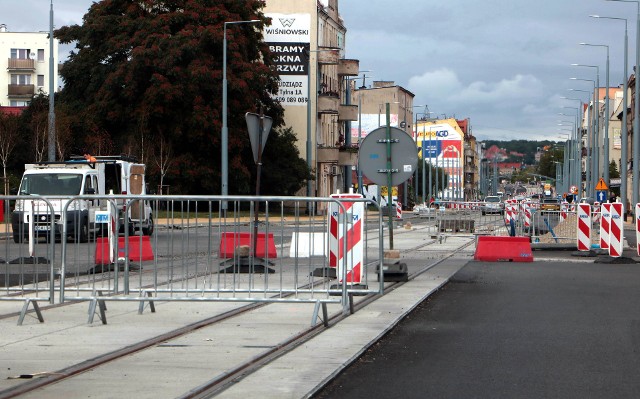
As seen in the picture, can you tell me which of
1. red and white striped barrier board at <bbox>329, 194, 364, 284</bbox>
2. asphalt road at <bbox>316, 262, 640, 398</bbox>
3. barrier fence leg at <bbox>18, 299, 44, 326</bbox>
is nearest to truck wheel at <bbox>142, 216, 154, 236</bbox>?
barrier fence leg at <bbox>18, 299, 44, 326</bbox>

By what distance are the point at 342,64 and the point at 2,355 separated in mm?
82171

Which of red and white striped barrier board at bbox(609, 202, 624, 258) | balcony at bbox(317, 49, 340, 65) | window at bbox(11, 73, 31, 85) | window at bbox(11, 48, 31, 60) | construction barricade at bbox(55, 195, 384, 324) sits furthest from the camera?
window at bbox(11, 48, 31, 60)

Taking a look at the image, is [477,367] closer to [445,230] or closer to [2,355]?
[2,355]

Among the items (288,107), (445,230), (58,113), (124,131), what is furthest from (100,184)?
(288,107)

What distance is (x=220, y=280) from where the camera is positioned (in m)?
13.1

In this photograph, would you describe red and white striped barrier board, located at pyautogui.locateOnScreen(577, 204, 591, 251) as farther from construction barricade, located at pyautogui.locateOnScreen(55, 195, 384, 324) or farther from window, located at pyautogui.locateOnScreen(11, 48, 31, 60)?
window, located at pyautogui.locateOnScreen(11, 48, 31, 60)

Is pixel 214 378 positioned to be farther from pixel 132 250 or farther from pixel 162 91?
pixel 162 91

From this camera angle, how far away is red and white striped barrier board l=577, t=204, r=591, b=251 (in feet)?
101

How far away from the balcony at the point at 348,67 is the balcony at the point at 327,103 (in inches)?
272

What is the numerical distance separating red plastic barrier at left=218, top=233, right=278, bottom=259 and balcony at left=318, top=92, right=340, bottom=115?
71318 mm

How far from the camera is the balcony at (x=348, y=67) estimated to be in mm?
91625

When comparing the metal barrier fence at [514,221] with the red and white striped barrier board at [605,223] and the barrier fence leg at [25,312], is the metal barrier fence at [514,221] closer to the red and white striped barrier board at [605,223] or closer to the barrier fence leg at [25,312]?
the red and white striped barrier board at [605,223]

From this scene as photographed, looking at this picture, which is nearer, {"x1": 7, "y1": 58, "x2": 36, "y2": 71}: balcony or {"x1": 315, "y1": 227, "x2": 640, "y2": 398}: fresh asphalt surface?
{"x1": 315, "y1": 227, "x2": 640, "y2": 398}: fresh asphalt surface

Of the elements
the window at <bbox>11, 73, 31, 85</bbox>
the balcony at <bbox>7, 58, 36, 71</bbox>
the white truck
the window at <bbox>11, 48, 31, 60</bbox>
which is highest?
the window at <bbox>11, 48, 31, 60</bbox>
